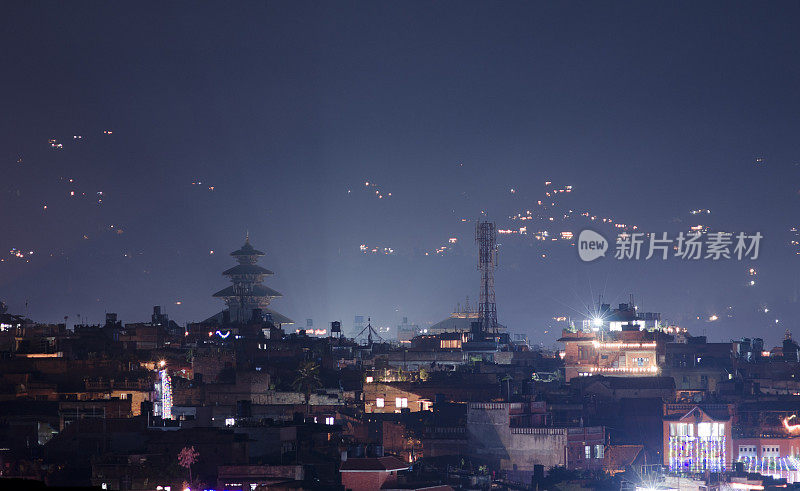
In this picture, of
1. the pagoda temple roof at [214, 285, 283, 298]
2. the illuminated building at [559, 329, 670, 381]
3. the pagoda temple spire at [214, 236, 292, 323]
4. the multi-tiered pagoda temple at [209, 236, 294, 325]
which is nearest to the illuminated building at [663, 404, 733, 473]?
the illuminated building at [559, 329, 670, 381]

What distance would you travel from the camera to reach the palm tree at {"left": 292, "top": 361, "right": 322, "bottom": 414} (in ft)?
288

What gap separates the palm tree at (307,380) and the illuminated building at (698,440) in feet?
61.7

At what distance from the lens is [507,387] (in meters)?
83.0

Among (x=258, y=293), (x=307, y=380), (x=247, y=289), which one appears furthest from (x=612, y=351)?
(x=307, y=380)

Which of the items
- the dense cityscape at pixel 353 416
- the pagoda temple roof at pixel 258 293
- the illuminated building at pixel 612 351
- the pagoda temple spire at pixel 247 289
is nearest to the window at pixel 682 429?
the dense cityscape at pixel 353 416

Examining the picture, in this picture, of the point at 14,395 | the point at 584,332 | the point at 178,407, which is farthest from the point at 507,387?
the point at 584,332

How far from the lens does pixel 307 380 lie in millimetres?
89812

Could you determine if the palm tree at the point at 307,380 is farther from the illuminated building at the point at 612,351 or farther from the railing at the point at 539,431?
the illuminated building at the point at 612,351

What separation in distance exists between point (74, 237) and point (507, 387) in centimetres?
11343

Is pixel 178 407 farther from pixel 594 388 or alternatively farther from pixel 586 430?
pixel 594 388

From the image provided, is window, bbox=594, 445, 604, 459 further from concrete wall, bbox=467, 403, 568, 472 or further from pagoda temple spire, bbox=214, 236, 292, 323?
pagoda temple spire, bbox=214, 236, 292, 323

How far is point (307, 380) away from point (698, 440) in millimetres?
20985

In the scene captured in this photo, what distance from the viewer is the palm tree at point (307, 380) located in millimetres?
87906

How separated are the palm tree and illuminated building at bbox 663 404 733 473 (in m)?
18.8
